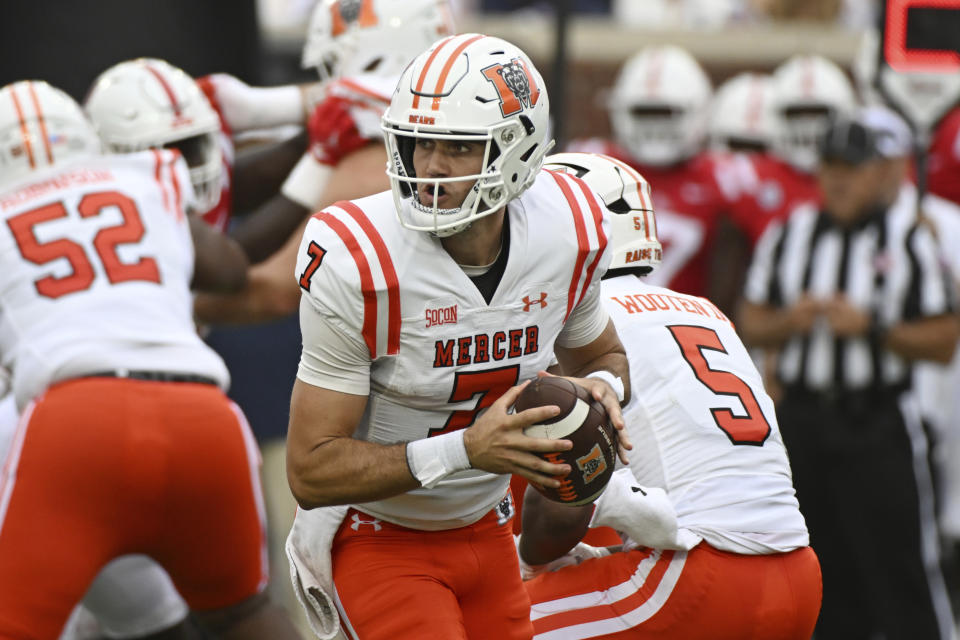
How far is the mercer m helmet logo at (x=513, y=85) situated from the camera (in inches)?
123

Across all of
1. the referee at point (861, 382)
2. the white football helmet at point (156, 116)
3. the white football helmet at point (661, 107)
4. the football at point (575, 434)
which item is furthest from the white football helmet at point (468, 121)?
the white football helmet at point (661, 107)

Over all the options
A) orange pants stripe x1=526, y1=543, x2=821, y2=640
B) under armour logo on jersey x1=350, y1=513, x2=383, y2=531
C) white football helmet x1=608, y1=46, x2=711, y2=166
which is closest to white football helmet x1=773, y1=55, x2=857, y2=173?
white football helmet x1=608, y1=46, x2=711, y2=166

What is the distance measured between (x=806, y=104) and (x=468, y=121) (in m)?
5.59

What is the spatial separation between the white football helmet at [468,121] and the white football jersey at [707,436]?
2.21ft

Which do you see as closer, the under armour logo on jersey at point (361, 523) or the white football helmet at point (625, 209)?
the under armour logo on jersey at point (361, 523)

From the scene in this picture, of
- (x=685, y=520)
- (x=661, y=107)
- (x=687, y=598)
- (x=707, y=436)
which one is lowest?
(x=661, y=107)

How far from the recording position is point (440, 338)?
10.1 ft

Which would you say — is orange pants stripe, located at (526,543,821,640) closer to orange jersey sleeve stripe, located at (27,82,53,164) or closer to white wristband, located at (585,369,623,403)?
white wristband, located at (585,369,623,403)

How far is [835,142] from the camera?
20.1 ft

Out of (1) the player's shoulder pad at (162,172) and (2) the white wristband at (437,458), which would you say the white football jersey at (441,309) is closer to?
(2) the white wristband at (437,458)

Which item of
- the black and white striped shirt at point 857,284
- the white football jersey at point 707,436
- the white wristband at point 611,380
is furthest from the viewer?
the black and white striped shirt at point 857,284

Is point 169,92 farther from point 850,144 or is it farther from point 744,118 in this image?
point 744,118

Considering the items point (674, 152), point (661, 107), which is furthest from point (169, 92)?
point (661, 107)

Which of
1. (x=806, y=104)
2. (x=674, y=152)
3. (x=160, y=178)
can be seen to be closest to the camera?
(x=160, y=178)
